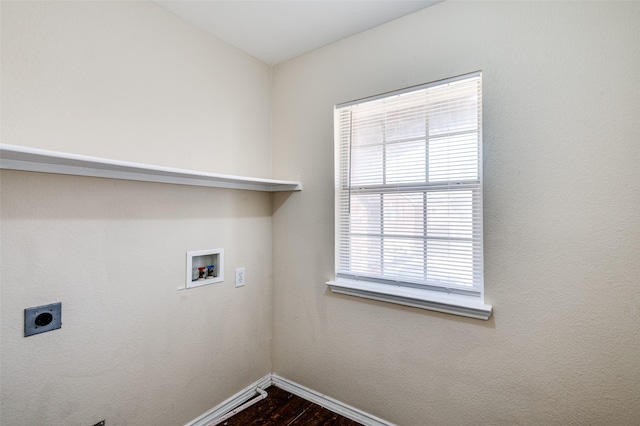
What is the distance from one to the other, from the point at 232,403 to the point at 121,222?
1.44 m

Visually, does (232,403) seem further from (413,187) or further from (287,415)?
(413,187)

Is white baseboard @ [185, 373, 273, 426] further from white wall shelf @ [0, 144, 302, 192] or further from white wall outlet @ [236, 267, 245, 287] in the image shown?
white wall shelf @ [0, 144, 302, 192]

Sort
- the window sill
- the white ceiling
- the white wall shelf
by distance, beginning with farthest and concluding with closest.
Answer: the white ceiling < the window sill < the white wall shelf

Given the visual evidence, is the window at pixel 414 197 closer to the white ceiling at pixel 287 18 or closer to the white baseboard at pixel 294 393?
the white ceiling at pixel 287 18

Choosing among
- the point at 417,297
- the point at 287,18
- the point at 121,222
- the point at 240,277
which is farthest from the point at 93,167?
the point at 417,297

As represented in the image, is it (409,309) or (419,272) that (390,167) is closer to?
(419,272)

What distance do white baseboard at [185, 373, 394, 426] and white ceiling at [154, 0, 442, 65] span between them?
8.08ft

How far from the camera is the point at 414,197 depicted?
1760mm

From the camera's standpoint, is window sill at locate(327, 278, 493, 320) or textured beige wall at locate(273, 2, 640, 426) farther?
window sill at locate(327, 278, 493, 320)

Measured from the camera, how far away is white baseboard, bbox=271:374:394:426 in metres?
1.86

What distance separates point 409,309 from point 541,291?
0.65 m

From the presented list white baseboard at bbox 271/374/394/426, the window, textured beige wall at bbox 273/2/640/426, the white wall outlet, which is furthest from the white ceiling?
white baseboard at bbox 271/374/394/426

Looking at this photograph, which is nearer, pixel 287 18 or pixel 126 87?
pixel 126 87

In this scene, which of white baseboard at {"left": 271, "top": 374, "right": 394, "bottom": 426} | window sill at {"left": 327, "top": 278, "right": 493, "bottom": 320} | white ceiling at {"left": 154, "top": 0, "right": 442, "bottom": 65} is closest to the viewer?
window sill at {"left": 327, "top": 278, "right": 493, "bottom": 320}
